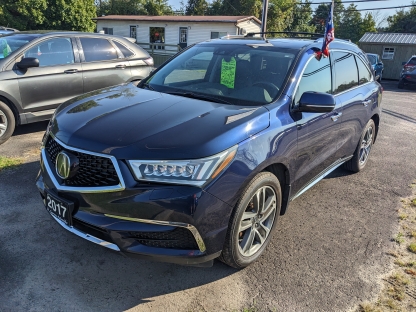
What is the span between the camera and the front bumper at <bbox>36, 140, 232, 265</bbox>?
2350 millimetres

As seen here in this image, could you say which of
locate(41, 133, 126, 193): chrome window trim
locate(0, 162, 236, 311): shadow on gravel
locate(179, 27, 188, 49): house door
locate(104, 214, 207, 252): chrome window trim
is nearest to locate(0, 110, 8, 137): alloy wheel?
locate(0, 162, 236, 311): shadow on gravel

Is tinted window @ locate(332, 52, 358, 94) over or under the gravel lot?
over

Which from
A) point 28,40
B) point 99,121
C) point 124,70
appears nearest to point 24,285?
point 99,121

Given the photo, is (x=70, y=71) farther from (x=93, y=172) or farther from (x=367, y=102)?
(x=367, y=102)

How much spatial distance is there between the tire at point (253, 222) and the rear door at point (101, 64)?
4.45 meters

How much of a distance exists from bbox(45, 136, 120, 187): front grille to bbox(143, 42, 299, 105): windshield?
4.05 feet

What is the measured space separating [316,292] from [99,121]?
6.86 feet

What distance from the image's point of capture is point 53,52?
599cm

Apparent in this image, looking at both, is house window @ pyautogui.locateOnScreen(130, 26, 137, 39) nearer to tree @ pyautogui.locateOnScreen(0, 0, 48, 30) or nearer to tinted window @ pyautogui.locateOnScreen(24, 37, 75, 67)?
tree @ pyautogui.locateOnScreen(0, 0, 48, 30)

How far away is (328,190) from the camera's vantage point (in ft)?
15.3

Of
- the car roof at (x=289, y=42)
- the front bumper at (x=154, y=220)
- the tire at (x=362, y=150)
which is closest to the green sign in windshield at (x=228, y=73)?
the car roof at (x=289, y=42)

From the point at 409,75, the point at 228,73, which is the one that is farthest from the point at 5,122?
the point at 409,75

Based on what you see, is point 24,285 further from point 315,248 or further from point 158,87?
point 315,248

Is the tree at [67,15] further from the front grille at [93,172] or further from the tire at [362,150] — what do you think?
the front grille at [93,172]
